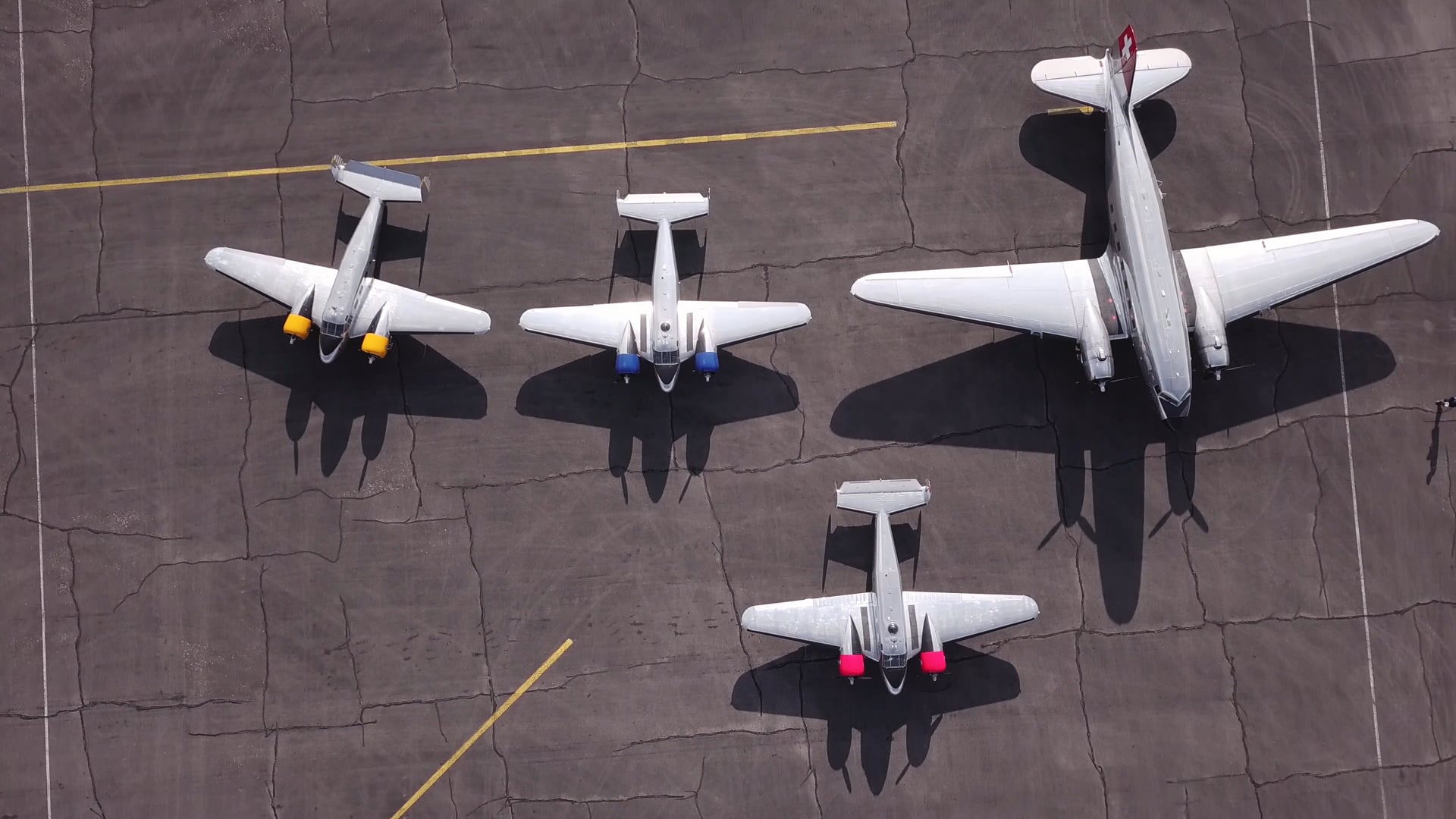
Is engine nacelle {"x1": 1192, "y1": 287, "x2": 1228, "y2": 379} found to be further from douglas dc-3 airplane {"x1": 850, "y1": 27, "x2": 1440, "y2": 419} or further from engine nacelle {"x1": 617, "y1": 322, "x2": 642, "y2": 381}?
engine nacelle {"x1": 617, "y1": 322, "x2": 642, "y2": 381}

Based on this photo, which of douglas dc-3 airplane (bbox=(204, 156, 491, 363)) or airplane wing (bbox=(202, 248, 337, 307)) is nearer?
douglas dc-3 airplane (bbox=(204, 156, 491, 363))

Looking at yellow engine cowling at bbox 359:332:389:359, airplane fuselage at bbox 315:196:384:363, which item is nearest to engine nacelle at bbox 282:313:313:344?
airplane fuselage at bbox 315:196:384:363

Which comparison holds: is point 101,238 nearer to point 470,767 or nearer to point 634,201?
point 634,201

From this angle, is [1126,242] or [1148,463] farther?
[1148,463]

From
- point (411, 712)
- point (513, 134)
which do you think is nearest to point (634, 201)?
point (513, 134)

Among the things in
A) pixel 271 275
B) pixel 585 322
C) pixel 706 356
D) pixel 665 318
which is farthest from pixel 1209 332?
pixel 271 275
